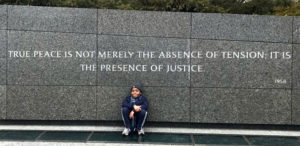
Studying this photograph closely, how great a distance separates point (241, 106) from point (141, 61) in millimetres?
2522

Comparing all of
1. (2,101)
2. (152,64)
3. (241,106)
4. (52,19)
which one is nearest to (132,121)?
(152,64)

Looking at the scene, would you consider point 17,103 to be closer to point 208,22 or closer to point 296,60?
point 208,22

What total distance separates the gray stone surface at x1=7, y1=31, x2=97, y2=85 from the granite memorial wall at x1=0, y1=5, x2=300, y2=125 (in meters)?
0.02

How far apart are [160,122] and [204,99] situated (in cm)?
Result: 115

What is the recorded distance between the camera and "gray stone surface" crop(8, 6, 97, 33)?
638cm

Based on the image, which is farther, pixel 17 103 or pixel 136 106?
pixel 17 103

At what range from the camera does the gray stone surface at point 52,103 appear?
6434 mm

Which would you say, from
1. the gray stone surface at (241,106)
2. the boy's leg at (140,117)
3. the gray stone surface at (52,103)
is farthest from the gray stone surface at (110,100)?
the gray stone surface at (241,106)

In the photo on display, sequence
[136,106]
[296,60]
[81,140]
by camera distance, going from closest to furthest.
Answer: [81,140], [136,106], [296,60]

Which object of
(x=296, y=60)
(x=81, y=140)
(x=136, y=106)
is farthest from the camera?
(x=296, y=60)

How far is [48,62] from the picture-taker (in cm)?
642

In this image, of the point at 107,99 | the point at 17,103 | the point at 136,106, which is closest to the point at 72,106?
the point at 107,99

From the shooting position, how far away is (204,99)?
6.49 meters

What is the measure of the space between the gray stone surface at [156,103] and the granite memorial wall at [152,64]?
23mm
